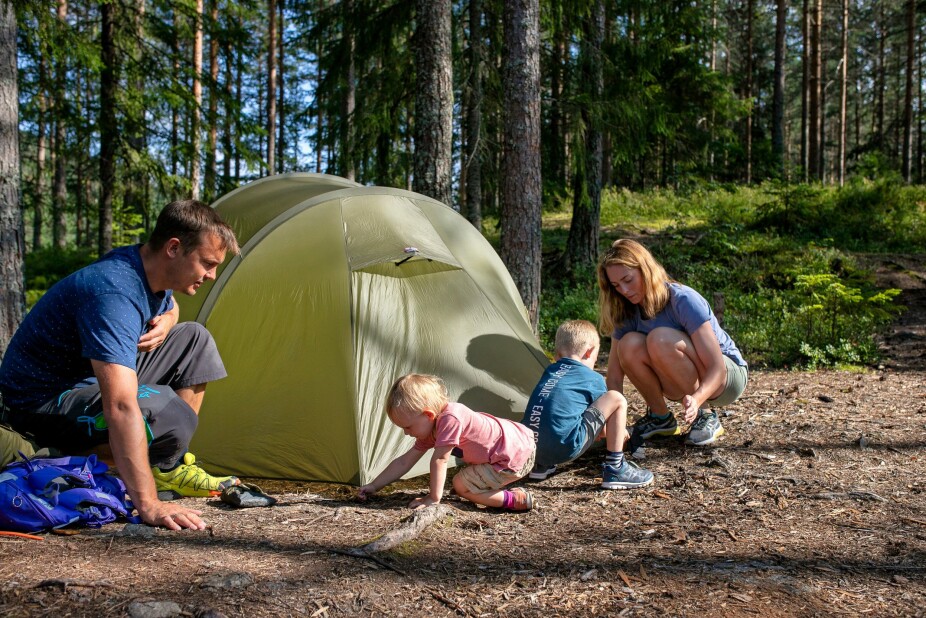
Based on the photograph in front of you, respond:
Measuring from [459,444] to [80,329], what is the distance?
5.48 ft

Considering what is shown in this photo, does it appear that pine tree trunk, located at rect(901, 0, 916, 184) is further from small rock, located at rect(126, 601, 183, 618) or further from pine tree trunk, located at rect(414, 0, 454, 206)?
small rock, located at rect(126, 601, 183, 618)

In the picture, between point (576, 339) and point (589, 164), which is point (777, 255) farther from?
point (576, 339)

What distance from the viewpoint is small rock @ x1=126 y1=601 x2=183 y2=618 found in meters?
2.12

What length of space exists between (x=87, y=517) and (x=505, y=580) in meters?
1.72

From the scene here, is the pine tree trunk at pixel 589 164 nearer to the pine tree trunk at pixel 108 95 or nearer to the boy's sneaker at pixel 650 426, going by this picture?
the boy's sneaker at pixel 650 426

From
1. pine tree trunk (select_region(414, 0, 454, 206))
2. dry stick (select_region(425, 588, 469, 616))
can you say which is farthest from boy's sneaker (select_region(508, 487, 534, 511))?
pine tree trunk (select_region(414, 0, 454, 206))

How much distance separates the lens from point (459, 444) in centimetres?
329

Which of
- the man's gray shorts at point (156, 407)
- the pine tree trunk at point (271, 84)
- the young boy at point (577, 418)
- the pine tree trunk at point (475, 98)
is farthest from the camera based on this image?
the pine tree trunk at point (271, 84)

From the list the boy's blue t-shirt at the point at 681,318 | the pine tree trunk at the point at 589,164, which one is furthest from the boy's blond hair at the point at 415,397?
the pine tree trunk at the point at 589,164

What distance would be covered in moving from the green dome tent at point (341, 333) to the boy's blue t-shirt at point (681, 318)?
0.66 meters

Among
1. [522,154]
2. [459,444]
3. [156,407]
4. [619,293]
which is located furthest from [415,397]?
[522,154]

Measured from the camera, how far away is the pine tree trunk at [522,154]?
21.4ft

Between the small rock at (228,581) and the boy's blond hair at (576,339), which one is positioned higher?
the boy's blond hair at (576,339)

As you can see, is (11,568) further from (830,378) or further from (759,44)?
(759,44)
